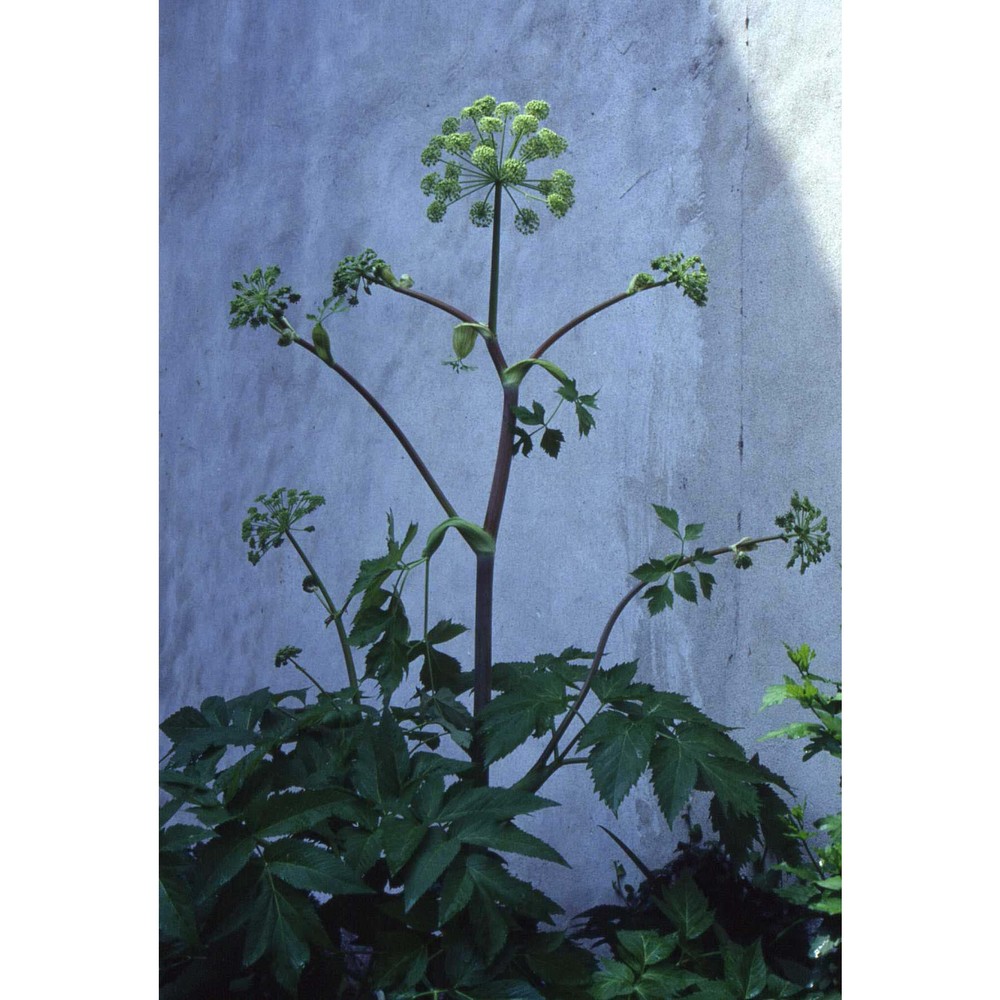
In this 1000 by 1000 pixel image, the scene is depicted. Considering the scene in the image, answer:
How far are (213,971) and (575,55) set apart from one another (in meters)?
1.63

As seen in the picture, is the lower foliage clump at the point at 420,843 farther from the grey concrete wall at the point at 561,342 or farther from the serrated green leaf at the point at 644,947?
the grey concrete wall at the point at 561,342

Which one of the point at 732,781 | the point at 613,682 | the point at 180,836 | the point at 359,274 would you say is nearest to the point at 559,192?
the point at 359,274

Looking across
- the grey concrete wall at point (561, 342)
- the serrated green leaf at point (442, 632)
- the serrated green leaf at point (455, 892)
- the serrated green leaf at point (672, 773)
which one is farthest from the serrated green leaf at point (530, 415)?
the grey concrete wall at point (561, 342)

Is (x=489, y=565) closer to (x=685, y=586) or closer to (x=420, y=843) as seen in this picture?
(x=685, y=586)

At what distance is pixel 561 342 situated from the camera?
2.03m

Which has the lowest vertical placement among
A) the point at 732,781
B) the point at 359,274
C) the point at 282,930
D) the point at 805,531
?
the point at 282,930

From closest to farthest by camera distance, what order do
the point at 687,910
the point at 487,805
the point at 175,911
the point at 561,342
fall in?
the point at 175,911 → the point at 487,805 → the point at 687,910 → the point at 561,342

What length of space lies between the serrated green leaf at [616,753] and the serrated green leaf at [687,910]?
19 centimetres

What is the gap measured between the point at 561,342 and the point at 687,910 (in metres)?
1.14

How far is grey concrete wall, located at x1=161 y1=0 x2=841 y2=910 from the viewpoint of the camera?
169 centimetres

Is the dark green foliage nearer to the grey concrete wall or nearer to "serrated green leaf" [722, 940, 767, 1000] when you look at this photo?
"serrated green leaf" [722, 940, 767, 1000]

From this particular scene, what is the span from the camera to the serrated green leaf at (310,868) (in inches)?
36.2
